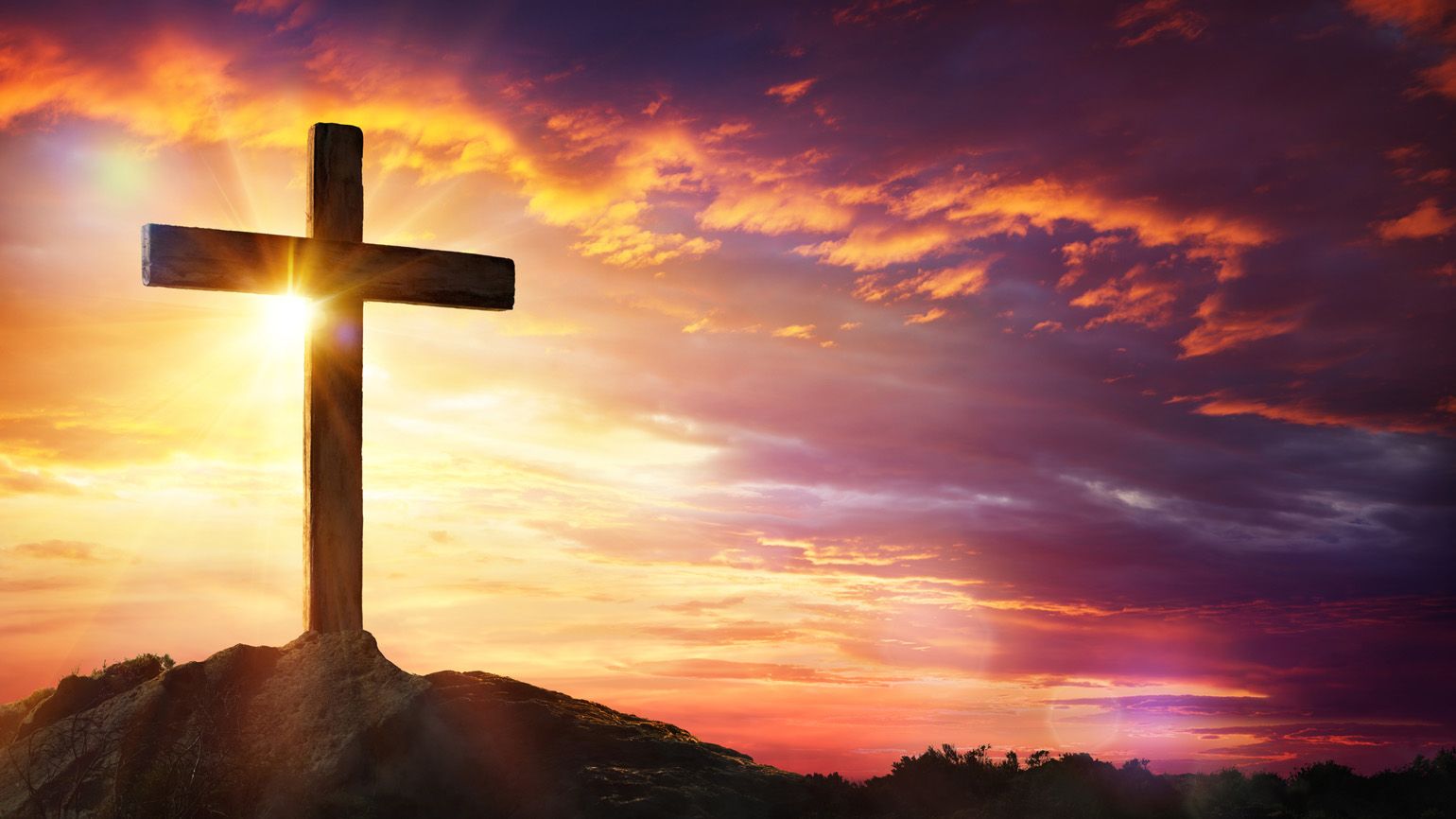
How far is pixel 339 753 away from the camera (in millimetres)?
10727

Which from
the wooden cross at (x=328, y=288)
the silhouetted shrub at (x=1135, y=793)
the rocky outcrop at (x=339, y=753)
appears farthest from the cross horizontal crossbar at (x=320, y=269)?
the silhouetted shrub at (x=1135, y=793)

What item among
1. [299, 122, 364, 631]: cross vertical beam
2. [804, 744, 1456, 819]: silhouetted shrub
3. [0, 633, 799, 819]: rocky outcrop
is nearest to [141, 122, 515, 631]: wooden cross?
[299, 122, 364, 631]: cross vertical beam

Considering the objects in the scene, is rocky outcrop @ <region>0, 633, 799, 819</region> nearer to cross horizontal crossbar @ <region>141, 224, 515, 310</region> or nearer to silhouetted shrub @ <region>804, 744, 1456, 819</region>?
silhouetted shrub @ <region>804, 744, 1456, 819</region>

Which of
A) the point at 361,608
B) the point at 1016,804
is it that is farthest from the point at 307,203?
the point at 1016,804

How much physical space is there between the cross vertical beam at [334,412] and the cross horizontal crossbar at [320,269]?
13 centimetres

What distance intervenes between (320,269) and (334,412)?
4.52 ft

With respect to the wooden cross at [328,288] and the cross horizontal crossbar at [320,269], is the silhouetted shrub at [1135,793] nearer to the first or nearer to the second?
the wooden cross at [328,288]

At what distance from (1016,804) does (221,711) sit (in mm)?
6611

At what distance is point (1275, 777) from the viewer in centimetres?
1070

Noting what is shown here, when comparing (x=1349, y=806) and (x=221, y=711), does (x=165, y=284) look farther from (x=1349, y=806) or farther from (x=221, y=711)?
(x=1349, y=806)

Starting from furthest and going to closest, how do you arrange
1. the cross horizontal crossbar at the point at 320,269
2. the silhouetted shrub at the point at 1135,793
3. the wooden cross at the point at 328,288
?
the wooden cross at the point at 328,288 < the cross horizontal crossbar at the point at 320,269 < the silhouetted shrub at the point at 1135,793

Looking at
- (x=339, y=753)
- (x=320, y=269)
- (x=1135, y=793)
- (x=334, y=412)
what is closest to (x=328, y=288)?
(x=320, y=269)

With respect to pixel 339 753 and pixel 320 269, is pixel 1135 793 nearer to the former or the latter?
pixel 339 753

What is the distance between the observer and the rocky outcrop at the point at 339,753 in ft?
34.3
